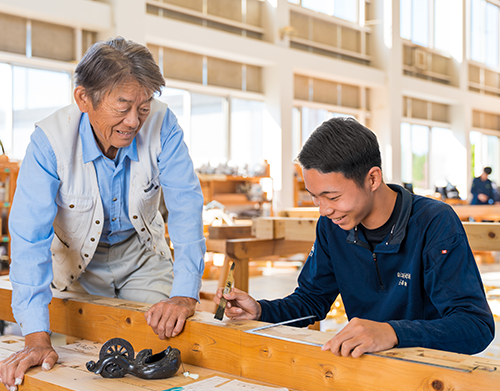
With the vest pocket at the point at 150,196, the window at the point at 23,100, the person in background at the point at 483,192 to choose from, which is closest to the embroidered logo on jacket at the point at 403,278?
the vest pocket at the point at 150,196

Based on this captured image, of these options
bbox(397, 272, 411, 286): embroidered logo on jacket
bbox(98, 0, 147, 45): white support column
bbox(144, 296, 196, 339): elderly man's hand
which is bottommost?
bbox(144, 296, 196, 339): elderly man's hand

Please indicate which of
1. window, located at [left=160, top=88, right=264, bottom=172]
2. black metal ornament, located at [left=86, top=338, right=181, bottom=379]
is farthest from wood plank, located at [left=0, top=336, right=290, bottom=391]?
window, located at [left=160, top=88, right=264, bottom=172]

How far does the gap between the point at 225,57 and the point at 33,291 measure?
8076 millimetres

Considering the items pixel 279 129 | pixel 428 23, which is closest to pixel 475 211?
pixel 279 129

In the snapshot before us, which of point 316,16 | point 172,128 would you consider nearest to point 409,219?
point 172,128

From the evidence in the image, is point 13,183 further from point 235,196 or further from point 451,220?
point 451,220

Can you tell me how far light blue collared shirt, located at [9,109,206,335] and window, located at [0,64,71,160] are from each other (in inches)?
225

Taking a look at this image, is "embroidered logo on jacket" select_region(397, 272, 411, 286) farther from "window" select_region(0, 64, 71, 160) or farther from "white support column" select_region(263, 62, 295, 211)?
"white support column" select_region(263, 62, 295, 211)

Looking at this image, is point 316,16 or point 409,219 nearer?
point 409,219

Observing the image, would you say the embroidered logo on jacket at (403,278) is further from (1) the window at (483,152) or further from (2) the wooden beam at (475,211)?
(1) the window at (483,152)

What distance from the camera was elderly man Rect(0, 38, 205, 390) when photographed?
158cm

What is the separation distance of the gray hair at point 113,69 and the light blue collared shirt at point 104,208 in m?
0.23

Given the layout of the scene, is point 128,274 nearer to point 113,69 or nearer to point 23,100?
point 113,69

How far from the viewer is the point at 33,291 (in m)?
1.61
